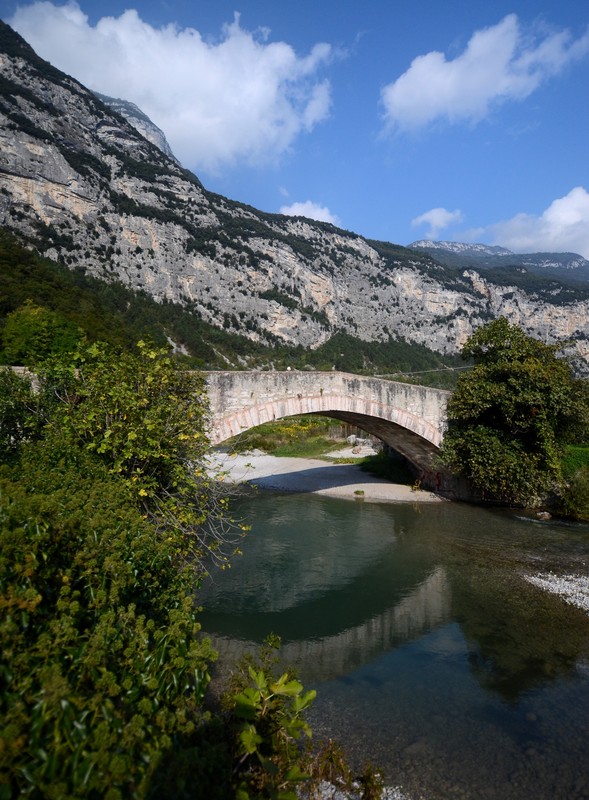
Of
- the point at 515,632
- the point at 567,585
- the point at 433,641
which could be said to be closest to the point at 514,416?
the point at 567,585

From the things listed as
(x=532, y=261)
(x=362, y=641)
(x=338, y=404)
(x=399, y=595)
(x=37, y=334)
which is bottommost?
(x=399, y=595)

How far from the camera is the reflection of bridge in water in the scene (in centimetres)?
662

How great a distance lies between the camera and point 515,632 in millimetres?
7379

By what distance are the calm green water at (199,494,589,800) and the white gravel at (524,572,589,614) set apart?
0.88 feet

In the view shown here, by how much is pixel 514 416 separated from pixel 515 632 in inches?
334

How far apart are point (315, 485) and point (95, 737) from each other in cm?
1836

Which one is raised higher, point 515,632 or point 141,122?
point 141,122

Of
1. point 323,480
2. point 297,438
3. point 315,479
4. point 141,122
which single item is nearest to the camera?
point 323,480

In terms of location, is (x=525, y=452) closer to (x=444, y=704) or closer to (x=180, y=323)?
(x=444, y=704)

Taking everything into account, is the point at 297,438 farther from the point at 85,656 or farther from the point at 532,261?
the point at 532,261

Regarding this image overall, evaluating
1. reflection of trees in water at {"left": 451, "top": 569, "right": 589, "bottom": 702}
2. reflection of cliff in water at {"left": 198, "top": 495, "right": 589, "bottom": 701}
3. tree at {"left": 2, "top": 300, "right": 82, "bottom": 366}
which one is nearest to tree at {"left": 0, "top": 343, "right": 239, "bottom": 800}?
reflection of cliff in water at {"left": 198, "top": 495, "right": 589, "bottom": 701}

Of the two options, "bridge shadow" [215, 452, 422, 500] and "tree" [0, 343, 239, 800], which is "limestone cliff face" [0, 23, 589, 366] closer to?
"bridge shadow" [215, 452, 422, 500]

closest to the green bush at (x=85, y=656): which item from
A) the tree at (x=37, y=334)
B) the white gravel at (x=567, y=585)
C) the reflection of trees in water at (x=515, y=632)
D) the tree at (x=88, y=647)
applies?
the tree at (x=88, y=647)

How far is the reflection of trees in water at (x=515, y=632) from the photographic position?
20.6ft
